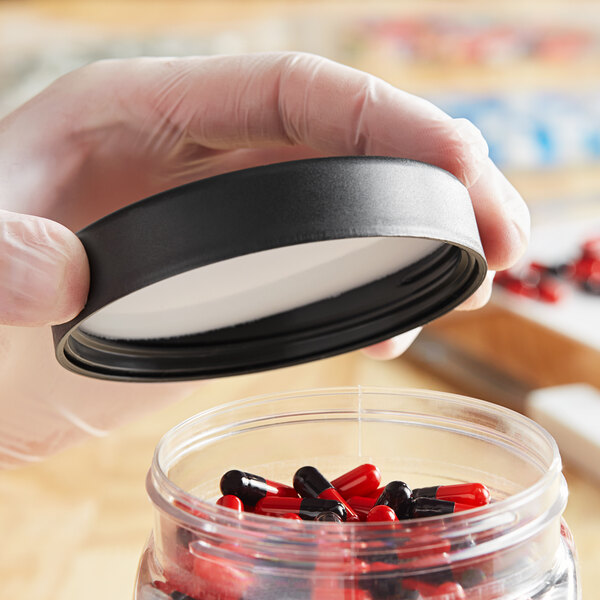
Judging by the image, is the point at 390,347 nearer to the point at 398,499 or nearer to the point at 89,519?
the point at 398,499

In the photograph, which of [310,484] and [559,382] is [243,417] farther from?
[559,382]

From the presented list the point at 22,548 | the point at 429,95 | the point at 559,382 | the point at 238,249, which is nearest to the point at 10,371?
the point at 22,548

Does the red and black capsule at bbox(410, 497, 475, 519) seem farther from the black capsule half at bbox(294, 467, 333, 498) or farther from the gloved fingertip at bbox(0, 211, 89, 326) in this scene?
the gloved fingertip at bbox(0, 211, 89, 326)

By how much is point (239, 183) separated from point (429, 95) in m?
1.88

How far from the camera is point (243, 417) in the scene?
600 millimetres

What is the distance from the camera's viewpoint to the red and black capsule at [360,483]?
1.91 feet

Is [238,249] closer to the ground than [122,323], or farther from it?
farther from it

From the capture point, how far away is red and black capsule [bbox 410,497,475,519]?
0.51 m

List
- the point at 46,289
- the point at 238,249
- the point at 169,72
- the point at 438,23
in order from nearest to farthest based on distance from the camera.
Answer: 1. the point at 238,249
2. the point at 46,289
3. the point at 169,72
4. the point at 438,23

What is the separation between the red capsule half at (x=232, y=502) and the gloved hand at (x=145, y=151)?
16 cm

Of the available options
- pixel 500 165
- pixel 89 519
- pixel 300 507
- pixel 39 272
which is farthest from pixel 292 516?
pixel 500 165

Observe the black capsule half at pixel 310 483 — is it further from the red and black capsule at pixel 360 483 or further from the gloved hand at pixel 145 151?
the gloved hand at pixel 145 151

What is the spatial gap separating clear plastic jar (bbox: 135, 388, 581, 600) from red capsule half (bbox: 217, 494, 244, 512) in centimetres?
4

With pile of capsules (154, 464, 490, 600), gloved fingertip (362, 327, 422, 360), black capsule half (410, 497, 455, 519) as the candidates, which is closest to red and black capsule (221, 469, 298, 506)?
pile of capsules (154, 464, 490, 600)
